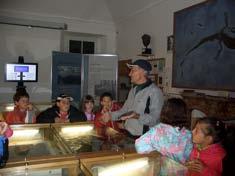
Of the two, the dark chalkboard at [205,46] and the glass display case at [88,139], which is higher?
the dark chalkboard at [205,46]

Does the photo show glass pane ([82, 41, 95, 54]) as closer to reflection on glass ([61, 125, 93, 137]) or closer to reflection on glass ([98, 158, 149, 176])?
reflection on glass ([61, 125, 93, 137])

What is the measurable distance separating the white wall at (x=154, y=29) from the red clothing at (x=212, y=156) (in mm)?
1783

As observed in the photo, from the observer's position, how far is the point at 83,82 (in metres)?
5.76

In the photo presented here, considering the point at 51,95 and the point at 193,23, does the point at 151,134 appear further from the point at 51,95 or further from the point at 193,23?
the point at 51,95

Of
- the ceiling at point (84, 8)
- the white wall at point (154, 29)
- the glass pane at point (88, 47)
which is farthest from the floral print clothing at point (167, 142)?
the glass pane at point (88, 47)

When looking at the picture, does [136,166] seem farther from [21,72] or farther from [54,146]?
[21,72]

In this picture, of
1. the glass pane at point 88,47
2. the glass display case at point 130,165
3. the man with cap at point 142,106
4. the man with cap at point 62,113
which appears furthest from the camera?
the glass pane at point 88,47

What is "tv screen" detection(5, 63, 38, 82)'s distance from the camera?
5.21 metres

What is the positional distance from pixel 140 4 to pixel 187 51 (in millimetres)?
1803

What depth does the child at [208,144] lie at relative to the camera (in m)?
1.52

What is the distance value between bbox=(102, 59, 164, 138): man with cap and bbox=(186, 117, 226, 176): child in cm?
69

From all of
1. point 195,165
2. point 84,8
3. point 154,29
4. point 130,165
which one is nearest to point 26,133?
point 130,165

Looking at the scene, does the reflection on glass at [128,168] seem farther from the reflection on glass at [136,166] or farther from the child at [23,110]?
the child at [23,110]

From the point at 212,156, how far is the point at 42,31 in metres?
5.00
